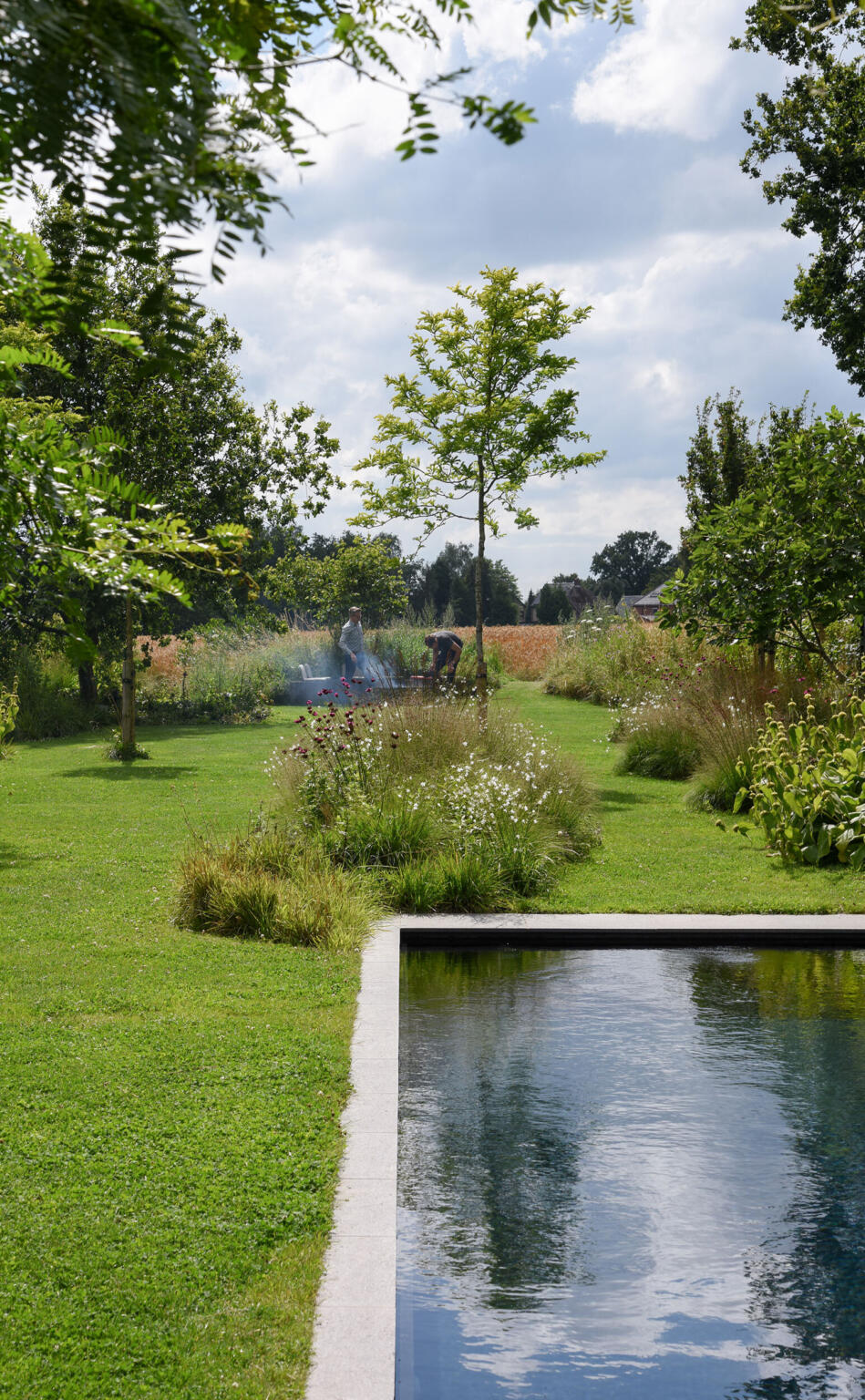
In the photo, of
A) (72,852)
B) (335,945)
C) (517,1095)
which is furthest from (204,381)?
(517,1095)

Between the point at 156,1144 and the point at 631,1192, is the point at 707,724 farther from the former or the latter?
the point at 156,1144

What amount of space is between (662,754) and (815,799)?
520 centimetres

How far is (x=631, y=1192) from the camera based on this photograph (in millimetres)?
4027

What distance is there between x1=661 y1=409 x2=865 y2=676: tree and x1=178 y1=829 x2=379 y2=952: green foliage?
19.6 ft

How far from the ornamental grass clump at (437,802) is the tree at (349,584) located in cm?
1957

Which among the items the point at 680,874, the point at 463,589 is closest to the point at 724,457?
the point at 680,874

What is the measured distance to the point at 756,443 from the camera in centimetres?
1916

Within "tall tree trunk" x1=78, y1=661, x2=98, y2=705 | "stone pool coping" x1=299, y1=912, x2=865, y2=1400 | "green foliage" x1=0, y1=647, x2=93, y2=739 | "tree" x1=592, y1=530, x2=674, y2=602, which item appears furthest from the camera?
"tree" x1=592, y1=530, x2=674, y2=602

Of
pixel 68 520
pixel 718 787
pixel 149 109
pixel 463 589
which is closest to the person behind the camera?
pixel 149 109

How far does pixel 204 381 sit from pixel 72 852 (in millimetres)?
15189

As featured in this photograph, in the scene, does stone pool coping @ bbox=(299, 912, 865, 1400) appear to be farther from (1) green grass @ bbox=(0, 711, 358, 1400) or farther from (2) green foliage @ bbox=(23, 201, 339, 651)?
(2) green foliage @ bbox=(23, 201, 339, 651)

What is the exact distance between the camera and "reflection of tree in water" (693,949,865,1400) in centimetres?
319

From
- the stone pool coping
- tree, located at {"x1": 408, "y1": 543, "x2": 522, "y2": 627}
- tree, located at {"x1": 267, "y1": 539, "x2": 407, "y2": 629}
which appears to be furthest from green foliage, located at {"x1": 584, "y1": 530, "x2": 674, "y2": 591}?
the stone pool coping

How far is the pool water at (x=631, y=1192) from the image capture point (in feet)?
10.4
